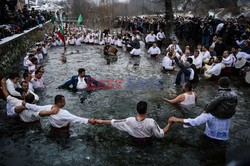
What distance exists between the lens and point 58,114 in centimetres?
583

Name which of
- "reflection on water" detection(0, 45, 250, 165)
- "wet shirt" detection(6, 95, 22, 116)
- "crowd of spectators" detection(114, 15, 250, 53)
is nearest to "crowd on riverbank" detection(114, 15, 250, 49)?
"crowd of spectators" detection(114, 15, 250, 53)

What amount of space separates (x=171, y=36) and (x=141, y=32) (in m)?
5.48


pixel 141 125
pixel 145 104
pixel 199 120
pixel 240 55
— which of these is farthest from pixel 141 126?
pixel 240 55

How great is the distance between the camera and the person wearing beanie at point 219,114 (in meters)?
5.11

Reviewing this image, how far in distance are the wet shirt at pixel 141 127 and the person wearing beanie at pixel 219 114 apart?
41cm

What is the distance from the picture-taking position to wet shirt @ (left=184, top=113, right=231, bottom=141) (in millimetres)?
5387

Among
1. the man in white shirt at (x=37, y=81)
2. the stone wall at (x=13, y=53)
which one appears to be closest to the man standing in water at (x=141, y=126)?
the man in white shirt at (x=37, y=81)

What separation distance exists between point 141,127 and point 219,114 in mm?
1706

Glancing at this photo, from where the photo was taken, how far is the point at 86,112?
7.81 m

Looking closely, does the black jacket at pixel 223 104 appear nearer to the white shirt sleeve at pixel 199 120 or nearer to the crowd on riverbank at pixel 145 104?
the crowd on riverbank at pixel 145 104

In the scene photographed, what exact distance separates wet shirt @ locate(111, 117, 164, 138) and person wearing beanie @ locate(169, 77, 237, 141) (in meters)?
0.41

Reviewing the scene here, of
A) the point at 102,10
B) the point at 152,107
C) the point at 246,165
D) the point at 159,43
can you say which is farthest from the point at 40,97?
the point at 102,10

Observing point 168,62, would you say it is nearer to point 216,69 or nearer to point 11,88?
point 216,69

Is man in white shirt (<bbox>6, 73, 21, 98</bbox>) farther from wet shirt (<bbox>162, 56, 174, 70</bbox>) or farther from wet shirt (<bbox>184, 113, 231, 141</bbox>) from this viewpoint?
wet shirt (<bbox>162, 56, 174, 70</bbox>)
